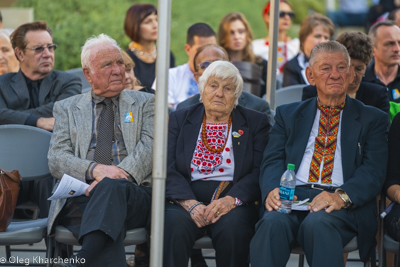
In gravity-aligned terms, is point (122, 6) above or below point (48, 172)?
above

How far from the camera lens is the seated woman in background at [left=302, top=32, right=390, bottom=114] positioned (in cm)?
494

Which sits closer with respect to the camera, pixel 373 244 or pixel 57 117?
pixel 373 244

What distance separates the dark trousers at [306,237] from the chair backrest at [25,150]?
1.84m

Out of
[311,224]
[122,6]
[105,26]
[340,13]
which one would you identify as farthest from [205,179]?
[340,13]

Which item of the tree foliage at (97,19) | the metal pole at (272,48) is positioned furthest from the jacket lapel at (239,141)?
the tree foliage at (97,19)

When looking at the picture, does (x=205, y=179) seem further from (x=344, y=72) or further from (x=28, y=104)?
(x=28, y=104)

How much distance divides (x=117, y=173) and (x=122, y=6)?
826 cm

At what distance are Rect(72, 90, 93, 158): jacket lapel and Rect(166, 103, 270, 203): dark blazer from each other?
0.63m

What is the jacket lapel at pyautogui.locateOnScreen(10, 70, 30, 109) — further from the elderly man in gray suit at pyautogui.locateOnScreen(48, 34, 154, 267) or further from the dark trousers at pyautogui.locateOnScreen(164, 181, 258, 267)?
the dark trousers at pyautogui.locateOnScreen(164, 181, 258, 267)

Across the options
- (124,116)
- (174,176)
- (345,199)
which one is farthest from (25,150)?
(345,199)

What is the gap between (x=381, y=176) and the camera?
4156 millimetres

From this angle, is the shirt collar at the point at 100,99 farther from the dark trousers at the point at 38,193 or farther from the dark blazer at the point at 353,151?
the dark blazer at the point at 353,151

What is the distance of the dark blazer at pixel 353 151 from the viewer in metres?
4.05

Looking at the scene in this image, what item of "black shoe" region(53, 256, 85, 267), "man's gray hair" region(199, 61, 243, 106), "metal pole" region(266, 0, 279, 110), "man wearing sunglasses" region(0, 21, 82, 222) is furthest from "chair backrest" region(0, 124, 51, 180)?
"metal pole" region(266, 0, 279, 110)
